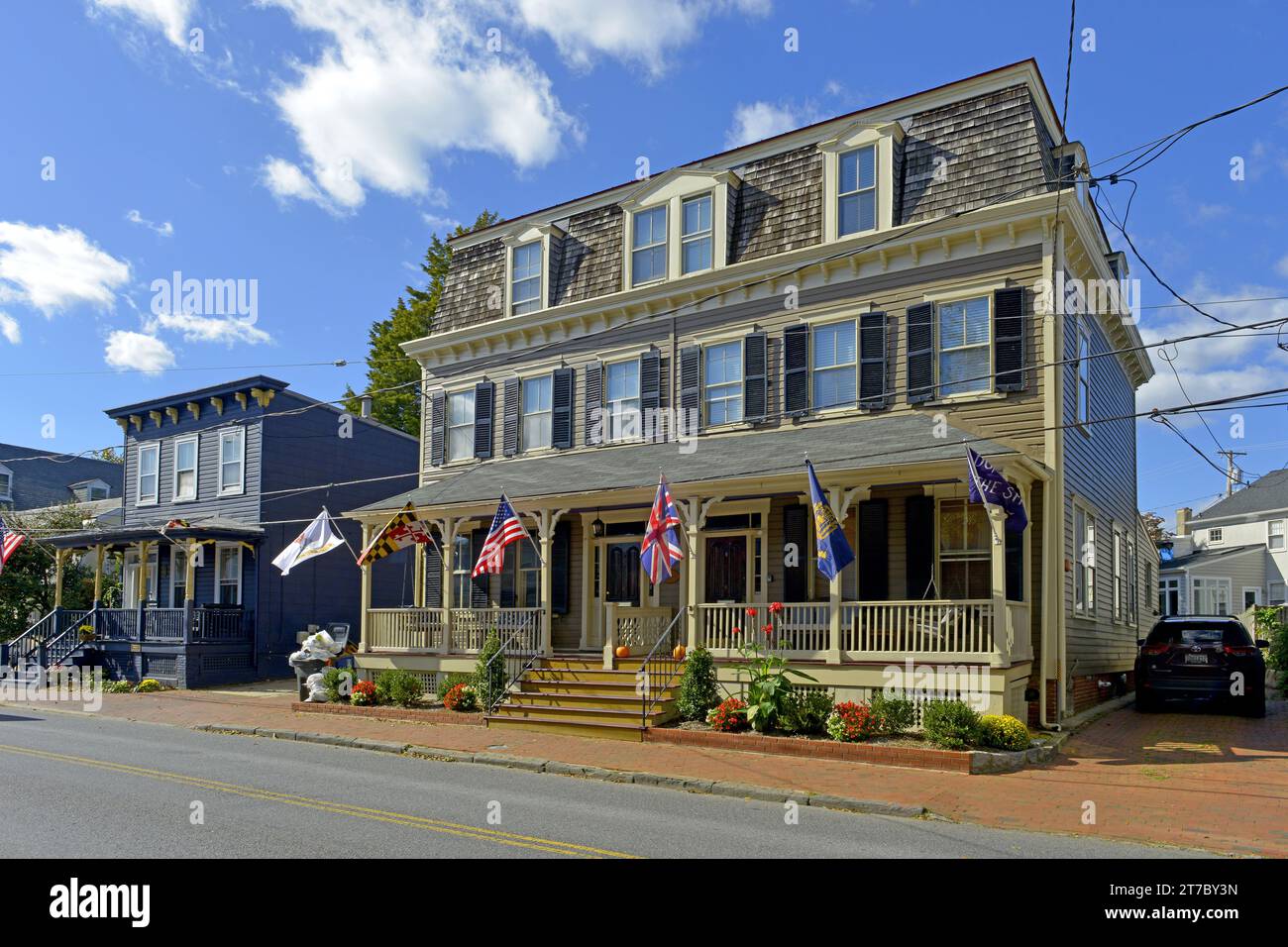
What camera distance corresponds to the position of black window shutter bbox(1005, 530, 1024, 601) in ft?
51.5

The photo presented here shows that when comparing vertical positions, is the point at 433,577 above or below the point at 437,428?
below

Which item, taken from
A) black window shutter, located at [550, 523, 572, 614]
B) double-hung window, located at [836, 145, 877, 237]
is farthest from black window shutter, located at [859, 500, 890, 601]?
black window shutter, located at [550, 523, 572, 614]

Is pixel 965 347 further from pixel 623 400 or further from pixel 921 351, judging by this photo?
pixel 623 400

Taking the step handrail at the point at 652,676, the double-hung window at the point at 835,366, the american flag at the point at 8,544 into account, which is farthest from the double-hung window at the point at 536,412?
the american flag at the point at 8,544

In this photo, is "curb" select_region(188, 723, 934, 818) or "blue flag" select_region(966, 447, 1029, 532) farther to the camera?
"blue flag" select_region(966, 447, 1029, 532)

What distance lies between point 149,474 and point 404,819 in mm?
24921

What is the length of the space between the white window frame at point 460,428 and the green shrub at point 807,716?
11280mm

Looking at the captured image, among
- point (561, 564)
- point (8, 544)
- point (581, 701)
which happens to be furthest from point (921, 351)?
point (8, 544)

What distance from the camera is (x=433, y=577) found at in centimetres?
2292

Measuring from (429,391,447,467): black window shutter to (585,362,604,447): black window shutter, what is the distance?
4153mm

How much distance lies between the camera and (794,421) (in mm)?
18344

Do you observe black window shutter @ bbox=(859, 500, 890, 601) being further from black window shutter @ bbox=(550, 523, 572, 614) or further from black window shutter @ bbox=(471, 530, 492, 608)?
black window shutter @ bbox=(471, 530, 492, 608)

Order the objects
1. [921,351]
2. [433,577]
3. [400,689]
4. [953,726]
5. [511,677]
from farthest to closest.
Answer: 1. [433,577]
2. [400,689]
3. [511,677]
4. [921,351]
5. [953,726]

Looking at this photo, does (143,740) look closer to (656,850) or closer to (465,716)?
(465,716)
